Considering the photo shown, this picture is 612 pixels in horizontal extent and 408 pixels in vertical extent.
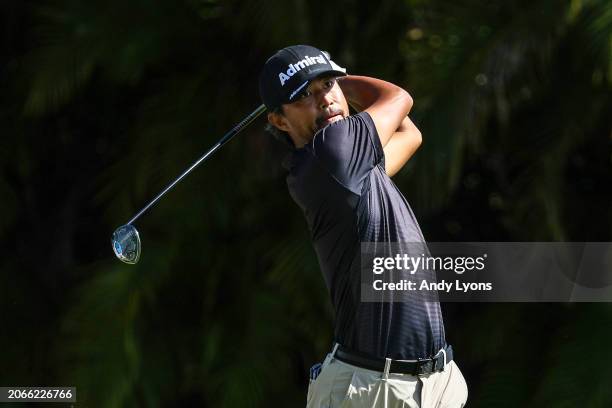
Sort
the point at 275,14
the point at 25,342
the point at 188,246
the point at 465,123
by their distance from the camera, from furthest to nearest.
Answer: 1. the point at 25,342
2. the point at 188,246
3. the point at 275,14
4. the point at 465,123

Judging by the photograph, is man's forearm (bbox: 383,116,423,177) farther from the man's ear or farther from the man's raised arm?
the man's ear

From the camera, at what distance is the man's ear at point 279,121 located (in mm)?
3229

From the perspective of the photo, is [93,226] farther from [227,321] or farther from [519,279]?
[519,279]

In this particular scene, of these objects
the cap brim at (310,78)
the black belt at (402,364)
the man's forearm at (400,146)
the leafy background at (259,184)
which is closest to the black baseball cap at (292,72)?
the cap brim at (310,78)

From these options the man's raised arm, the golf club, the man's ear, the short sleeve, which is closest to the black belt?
the short sleeve

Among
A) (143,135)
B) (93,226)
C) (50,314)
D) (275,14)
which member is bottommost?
(50,314)

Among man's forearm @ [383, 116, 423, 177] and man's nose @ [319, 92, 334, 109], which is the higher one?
man's nose @ [319, 92, 334, 109]

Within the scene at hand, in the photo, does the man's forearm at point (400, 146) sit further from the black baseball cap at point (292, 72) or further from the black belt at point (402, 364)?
the black belt at point (402, 364)

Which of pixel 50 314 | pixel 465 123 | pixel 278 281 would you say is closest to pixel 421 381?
pixel 465 123

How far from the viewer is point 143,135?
6055 mm

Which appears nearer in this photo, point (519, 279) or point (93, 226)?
point (519, 279)

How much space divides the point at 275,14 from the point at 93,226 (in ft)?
6.25

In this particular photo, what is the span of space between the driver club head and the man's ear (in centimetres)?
67

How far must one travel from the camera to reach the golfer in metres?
3.00
